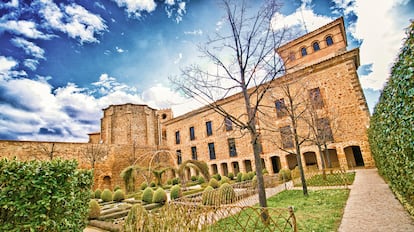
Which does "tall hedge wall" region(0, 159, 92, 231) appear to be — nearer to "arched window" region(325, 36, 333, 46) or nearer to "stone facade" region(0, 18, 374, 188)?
"stone facade" region(0, 18, 374, 188)

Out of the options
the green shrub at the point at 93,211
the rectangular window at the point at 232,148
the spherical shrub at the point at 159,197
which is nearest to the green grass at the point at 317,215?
the spherical shrub at the point at 159,197

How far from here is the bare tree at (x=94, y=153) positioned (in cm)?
1672

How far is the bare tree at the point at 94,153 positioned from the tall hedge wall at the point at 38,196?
1575cm

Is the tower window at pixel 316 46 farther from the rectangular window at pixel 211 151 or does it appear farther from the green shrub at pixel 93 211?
the green shrub at pixel 93 211

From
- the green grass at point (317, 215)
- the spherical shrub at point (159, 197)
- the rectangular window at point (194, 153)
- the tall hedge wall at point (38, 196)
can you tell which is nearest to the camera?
the tall hedge wall at point (38, 196)

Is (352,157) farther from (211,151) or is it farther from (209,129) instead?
(209,129)

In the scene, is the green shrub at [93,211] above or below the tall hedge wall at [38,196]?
below

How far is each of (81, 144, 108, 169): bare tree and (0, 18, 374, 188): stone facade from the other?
14 cm

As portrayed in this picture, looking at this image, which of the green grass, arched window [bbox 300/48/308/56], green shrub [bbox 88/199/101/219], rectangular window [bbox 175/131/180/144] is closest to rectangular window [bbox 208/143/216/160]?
rectangular window [bbox 175/131/180/144]

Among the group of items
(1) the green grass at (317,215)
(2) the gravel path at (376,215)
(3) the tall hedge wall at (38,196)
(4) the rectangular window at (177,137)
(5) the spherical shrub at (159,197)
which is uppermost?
(4) the rectangular window at (177,137)

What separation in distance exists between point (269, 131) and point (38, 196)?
53.9 ft

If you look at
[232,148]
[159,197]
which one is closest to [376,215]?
[159,197]

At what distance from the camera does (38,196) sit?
2.76m

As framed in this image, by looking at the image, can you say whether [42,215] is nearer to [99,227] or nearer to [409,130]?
[99,227]
